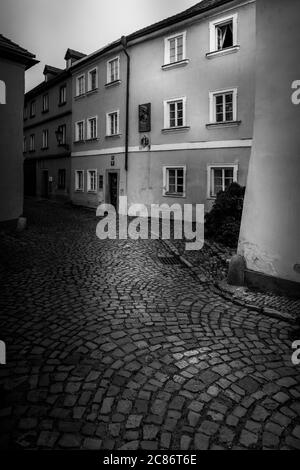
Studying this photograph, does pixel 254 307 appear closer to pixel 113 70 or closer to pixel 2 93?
pixel 2 93

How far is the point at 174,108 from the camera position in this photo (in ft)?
51.8

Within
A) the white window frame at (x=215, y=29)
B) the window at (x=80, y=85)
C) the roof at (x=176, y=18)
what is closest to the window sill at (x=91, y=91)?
the window at (x=80, y=85)

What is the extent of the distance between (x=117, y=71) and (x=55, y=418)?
19388 mm

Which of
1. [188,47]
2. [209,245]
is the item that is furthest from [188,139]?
[209,245]

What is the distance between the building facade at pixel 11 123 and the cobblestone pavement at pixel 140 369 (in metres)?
7.51

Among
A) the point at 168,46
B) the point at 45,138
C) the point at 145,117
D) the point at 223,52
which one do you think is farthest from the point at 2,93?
the point at 45,138

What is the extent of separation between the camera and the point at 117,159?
1861 cm

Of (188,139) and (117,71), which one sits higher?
(117,71)

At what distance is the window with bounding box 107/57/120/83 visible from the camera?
60.3 feet

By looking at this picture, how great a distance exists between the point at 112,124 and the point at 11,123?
7.48 metres

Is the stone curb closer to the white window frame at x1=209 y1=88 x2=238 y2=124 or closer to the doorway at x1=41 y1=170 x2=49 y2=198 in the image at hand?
the white window frame at x1=209 y1=88 x2=238 y2=124

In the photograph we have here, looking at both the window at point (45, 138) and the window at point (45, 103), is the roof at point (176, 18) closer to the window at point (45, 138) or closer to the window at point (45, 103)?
the window at point (45, 103)
